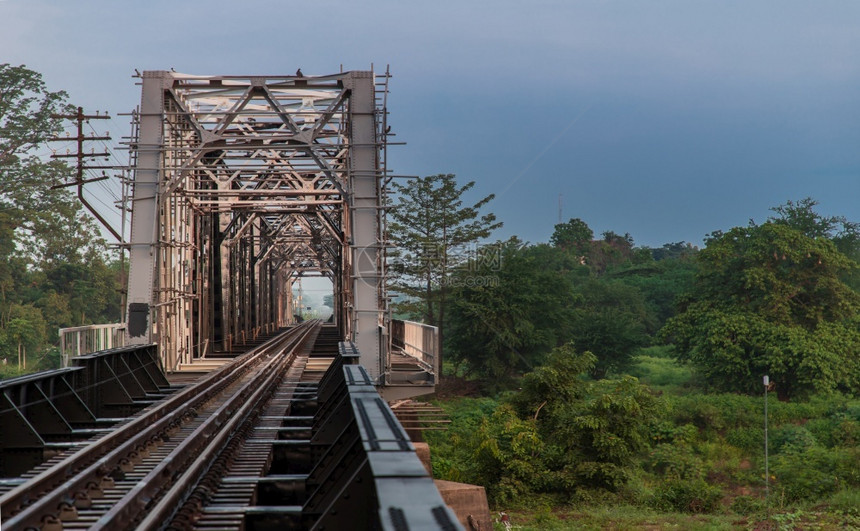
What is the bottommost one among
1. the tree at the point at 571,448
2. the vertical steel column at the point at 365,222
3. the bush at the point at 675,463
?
the bush at the point at 675,463

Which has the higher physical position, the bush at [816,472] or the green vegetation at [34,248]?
the green vegetation at [34,248]

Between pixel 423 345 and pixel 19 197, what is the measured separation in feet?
138

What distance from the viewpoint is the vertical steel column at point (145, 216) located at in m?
18.9

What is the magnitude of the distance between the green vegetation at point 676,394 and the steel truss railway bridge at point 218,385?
6.59 meters

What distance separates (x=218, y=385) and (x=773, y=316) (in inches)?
1558

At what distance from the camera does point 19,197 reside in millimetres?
52438

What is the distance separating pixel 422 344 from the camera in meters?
19.2

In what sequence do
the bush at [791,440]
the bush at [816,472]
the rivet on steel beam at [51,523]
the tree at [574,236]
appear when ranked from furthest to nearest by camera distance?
the tree at [574,236], the bush at [791,440], the bush at [816,472], the rivet on steel beam at [51,523]

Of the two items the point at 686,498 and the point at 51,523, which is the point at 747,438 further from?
the point at 51,523

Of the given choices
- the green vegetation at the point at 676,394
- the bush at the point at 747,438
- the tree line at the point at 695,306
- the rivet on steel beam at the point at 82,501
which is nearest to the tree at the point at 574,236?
the green vegetation at the point at 676,394

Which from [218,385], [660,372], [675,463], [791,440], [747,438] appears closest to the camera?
[218,385]

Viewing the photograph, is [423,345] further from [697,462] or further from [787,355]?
[787,355]

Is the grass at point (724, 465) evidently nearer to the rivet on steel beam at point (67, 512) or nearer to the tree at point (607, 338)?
the tree at point (607, 338)

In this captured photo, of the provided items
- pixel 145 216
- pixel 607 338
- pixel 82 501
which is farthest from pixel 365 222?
pixel 607 338
